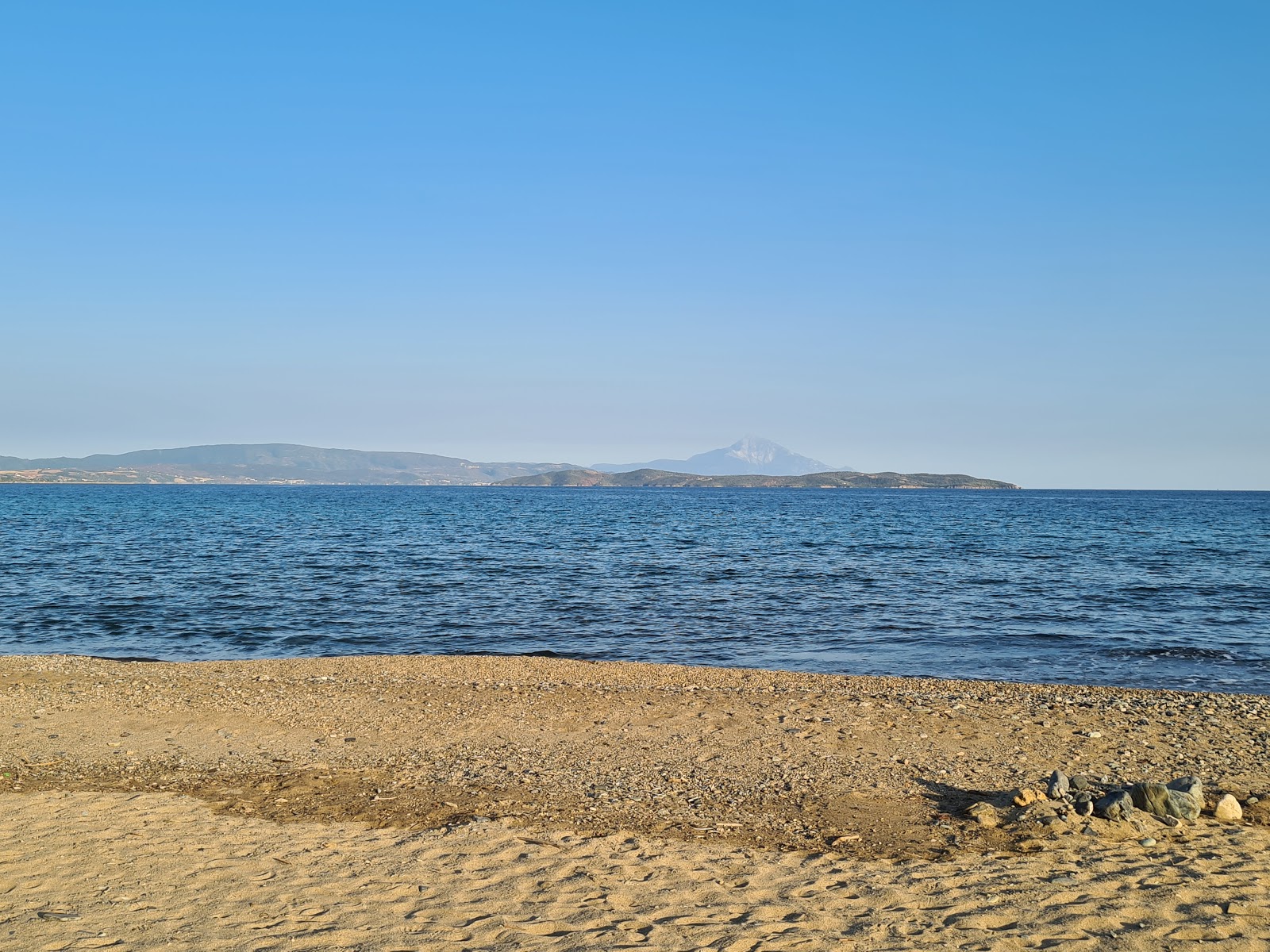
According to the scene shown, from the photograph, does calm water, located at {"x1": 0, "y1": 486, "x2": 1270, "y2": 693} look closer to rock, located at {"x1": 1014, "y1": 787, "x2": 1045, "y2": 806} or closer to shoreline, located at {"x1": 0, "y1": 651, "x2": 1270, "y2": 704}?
shoreline, located at {"x1": 0, "y1": 651, "x2": 1270, "y2": 704}

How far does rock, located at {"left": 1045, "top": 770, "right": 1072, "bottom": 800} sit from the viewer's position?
31.1 ft

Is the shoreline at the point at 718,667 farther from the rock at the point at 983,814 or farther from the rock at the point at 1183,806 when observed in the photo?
the rock at the point at 983,814

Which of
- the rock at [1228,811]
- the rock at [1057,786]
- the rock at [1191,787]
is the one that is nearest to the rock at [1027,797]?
the rock at [1057,786]

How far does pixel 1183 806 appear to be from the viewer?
8.90 m

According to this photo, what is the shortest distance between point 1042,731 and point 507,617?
16.3 meters

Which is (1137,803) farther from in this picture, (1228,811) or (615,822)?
(615,822)

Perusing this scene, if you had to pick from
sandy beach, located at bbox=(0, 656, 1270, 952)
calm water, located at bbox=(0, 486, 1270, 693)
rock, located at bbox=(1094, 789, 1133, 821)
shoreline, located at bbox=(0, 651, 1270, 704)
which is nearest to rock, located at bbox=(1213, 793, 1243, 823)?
sandy beach, located at bbox=(0, 656, 1270, 952)

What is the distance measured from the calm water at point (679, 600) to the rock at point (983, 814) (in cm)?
971

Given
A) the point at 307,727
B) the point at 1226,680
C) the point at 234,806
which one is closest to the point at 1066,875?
the point at 234,806

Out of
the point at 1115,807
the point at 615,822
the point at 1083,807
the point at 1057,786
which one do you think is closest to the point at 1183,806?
the point at 1115,807

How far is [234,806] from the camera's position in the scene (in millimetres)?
9453

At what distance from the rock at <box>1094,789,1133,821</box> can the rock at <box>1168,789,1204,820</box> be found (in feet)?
1.21

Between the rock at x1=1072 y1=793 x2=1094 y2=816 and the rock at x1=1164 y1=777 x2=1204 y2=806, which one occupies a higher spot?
the rock at x1=1164 y1=777 x2=1204 y2=806

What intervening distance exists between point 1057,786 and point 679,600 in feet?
64.6
